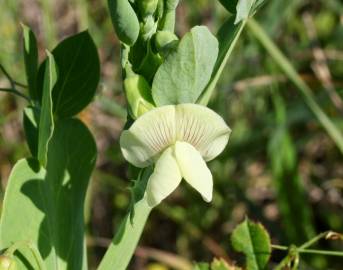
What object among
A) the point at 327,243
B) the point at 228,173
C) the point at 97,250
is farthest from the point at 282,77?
the point at 97,250

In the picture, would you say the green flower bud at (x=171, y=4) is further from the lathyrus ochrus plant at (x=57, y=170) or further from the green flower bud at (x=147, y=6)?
the lathyrus ochrus plant at (x=57, y=170)

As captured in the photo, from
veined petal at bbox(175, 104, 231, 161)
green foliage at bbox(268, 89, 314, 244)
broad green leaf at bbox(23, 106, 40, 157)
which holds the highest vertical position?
broad green leaf at bbox(23, 106, 40, 157)

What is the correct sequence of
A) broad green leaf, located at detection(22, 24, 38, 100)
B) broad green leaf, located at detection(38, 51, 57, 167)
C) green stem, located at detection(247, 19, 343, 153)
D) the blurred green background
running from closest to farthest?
broad green leaf, located at detection(38, 51, 57, 167) < broad green leaf, located at detection(22, 24, 38, 100) < green stem, located at detection(247, 19, 343, 153) < the blurred green background

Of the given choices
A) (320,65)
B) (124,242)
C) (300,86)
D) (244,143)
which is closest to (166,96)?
(124,242)

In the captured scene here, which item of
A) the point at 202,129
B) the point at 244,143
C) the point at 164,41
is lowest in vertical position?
the point at 244,143

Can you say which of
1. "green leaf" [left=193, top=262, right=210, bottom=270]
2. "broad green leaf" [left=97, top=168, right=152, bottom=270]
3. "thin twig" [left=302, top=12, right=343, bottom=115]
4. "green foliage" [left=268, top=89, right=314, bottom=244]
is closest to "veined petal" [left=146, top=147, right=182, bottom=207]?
"broad green leaf" [left=97, top=168, right=152, bottom=270]

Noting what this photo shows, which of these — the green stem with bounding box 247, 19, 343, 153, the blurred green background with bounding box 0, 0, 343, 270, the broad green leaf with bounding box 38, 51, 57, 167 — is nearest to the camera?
the broad green leaf with bounding box 38, 51, 57, 167

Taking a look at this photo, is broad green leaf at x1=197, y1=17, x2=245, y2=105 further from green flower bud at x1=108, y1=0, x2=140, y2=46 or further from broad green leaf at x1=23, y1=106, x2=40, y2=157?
broad green leaf at x1=23, y1=106, x2=40, y2=157

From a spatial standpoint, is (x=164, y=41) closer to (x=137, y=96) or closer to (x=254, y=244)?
(x=137, y=96)
